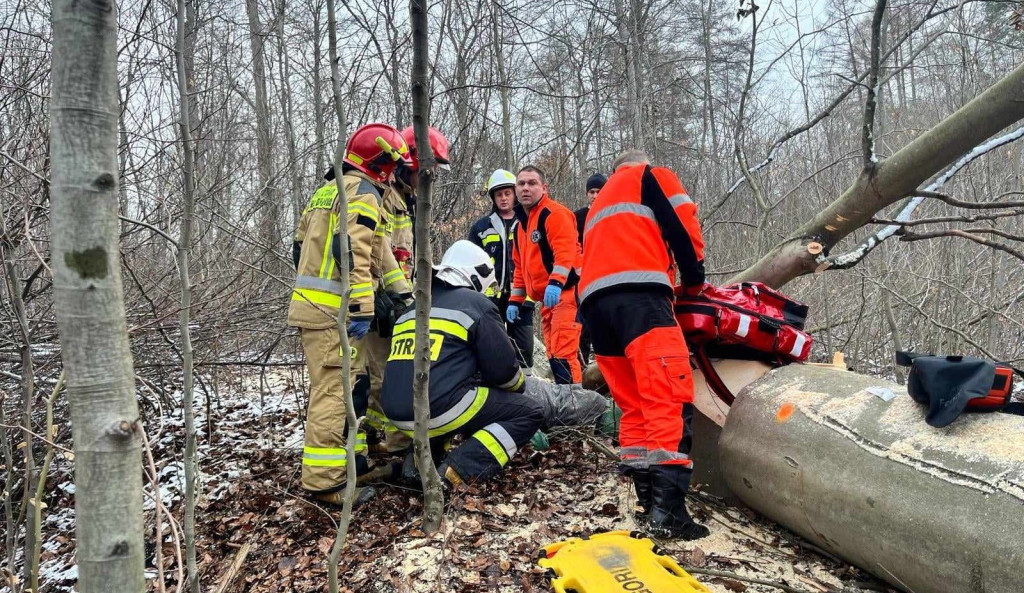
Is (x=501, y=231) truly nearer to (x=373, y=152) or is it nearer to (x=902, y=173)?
(x=373, y=152)

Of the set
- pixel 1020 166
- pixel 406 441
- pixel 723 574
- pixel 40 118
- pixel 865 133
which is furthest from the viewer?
pixel 1020 166

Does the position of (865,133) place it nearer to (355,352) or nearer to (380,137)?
(380,137)

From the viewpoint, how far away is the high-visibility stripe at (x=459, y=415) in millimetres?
3473

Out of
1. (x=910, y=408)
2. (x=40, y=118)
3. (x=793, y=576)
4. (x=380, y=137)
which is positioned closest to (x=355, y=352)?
(x=380, y=137)

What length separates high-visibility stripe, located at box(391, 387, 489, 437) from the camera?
11.4 ft

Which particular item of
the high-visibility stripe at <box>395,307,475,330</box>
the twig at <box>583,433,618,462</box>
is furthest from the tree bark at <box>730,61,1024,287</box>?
the high-visibility stripe at <box>395,307,475,330</box>

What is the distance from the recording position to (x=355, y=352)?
3.83 m

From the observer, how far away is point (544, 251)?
545cm

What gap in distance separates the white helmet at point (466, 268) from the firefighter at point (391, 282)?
39 centimetres

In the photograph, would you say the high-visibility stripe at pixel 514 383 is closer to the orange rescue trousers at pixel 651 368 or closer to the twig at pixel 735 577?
the orange rescue trousers at pixel 651 368

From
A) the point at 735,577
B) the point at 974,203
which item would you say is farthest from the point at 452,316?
the point at 974,203

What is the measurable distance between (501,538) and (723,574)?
1.02 m

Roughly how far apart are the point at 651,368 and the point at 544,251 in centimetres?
276

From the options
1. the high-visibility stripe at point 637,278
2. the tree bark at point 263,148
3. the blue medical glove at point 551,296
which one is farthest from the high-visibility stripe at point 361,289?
the tree bark at point 263,148
